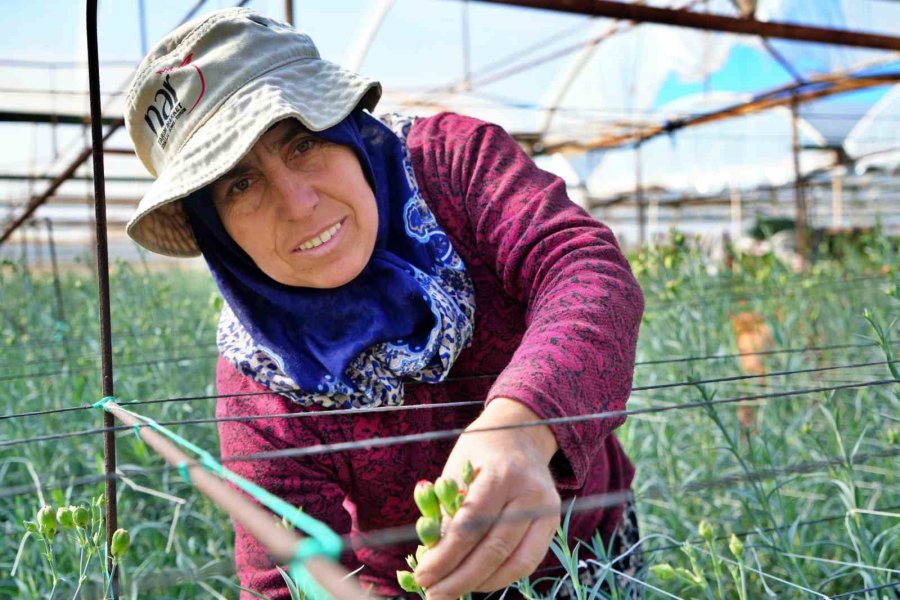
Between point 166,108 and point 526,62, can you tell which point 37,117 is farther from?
point 166,108

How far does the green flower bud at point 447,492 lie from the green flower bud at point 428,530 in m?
0.01

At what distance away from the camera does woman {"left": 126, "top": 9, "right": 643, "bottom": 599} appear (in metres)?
0.70

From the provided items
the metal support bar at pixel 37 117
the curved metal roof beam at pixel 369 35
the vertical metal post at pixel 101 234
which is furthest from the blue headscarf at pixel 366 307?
the curved metal roof beam at pixel 369 35

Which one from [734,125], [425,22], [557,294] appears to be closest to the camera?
[557,294]

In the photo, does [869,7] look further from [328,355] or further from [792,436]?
[328,355]

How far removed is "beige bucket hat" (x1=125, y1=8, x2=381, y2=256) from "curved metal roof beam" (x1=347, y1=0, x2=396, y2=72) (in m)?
4.81

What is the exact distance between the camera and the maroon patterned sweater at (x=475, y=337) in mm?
654

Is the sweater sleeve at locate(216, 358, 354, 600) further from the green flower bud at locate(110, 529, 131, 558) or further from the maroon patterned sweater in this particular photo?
the green flower bud at locate(110, 529, 131, 558)

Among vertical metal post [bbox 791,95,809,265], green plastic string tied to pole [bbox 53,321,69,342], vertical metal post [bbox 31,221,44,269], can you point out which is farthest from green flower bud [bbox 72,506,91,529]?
vertical metal post [bbox 31,221,44,269]

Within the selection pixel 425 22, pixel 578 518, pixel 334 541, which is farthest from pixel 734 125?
pixel 334 541

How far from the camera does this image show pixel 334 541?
0.30 meters

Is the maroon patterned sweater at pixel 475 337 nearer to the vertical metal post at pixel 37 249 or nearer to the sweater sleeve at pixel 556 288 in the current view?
the sweater sleeve at pixel 556 288

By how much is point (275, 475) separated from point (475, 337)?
0.27 m

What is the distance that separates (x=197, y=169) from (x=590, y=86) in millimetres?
7012
